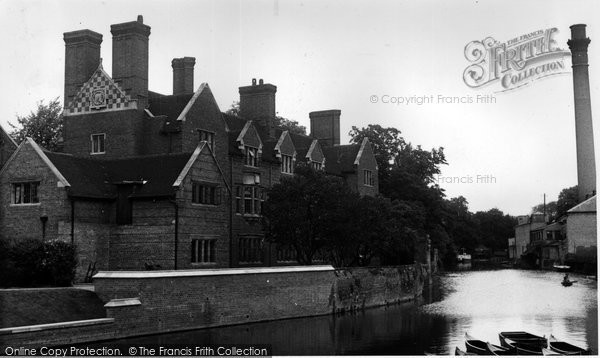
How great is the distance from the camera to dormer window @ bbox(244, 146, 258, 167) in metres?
49.5

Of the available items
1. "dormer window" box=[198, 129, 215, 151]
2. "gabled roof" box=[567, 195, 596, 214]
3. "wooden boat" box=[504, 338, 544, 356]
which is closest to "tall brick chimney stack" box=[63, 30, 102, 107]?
"dormer window" box=[198, 129, 215, 151]

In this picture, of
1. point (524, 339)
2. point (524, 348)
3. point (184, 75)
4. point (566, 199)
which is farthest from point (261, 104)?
point (566, 199)

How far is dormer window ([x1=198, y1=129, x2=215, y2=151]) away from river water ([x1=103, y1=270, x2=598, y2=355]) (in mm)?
13173

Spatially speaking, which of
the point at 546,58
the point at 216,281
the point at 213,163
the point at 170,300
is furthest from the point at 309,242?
the point at 546,58

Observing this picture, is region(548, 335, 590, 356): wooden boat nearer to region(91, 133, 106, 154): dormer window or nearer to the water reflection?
the water reflection

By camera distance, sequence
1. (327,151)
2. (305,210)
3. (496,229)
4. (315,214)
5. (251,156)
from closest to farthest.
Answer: (305,210), (315,214), (251,156), (327,151), (496,229)

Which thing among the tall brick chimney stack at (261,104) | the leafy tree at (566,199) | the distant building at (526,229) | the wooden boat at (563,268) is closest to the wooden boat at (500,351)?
the tall brick chimney stack at (261,104)

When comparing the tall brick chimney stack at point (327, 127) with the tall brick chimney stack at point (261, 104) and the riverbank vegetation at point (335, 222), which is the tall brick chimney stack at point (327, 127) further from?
the tall brick chimney stack at point (261, 104)

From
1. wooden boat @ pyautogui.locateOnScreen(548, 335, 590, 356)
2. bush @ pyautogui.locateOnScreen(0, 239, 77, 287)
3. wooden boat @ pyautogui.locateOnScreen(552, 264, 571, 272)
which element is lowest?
wooden boat @ pyautogui.locateOnScreen(548, 335, 590, 356)

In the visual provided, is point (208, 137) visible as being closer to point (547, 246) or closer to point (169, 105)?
point (169, 105)

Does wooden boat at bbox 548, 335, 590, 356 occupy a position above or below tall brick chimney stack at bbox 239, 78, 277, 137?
below

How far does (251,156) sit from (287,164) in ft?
18.6

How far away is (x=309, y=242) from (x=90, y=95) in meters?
16.4

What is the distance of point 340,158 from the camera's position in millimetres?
64000
